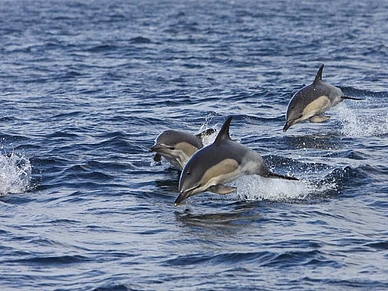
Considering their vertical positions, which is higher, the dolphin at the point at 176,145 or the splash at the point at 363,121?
the dolphin at the point at 176,145

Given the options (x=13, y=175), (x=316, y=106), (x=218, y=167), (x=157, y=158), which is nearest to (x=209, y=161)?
(x=218, y=167)

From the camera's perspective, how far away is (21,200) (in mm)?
11219

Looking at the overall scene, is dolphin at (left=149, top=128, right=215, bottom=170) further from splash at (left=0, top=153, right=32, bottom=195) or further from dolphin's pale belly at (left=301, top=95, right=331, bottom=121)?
dolphin's pale belly at (left=301, top=95, right=331, bottom=121)

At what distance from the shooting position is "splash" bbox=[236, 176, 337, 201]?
1121 centimetres

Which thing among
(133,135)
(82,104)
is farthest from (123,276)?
(82,104)

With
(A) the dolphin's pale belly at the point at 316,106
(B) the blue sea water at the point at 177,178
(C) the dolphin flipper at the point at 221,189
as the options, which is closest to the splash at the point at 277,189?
(B) the blue sea water at the point at 177,178

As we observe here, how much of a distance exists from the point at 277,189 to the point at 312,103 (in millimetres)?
3525

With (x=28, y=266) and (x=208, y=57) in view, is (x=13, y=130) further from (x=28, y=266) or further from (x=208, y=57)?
(x=208, y=57)

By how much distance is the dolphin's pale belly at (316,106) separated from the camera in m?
14.6

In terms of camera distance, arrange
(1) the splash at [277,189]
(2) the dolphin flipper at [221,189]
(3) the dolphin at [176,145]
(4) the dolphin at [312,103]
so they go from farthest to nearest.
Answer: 1. (4) the dolphin at [312,103]
2. (3) the dolphin at [176,145]
3. (1) the splash at [277,189]
4. (2) the dolphin flipper at [221,189]


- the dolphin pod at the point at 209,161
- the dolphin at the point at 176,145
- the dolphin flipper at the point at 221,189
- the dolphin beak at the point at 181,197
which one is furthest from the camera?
the dolphin at the point at 176,145

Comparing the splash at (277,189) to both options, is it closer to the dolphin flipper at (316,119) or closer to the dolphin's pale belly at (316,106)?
the dolphin's pale belly at (316,106)

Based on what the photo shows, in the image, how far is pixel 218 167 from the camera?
34.0 ft

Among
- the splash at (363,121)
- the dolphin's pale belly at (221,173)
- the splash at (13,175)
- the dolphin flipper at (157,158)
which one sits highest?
the dolphin's pale belly at (221,173)
